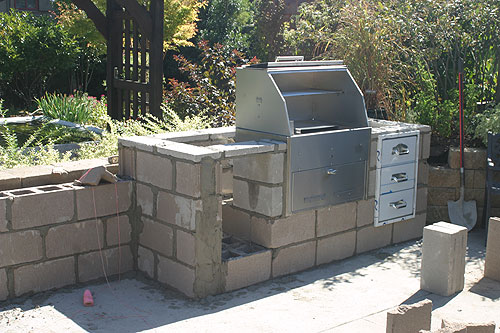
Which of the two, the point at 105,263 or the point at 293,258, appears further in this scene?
the point at 293,258

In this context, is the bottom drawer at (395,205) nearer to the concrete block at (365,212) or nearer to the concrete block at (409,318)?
the concrete block at (365,212)

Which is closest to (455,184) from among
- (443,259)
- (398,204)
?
(398,204)

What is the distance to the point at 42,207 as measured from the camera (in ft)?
19.1

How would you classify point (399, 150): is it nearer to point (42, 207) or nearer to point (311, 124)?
point (311, 124)

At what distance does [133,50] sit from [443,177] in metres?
5.46

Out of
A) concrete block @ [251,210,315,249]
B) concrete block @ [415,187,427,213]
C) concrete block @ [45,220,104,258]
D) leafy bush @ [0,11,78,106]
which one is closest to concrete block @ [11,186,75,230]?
concrete block @ [45,220,104,258]

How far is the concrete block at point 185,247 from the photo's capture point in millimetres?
5816

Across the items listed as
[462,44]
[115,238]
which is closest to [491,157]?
[462,44]

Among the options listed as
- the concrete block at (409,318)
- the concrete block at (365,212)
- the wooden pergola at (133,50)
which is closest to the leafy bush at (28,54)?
the wooden pergola at (133,50)

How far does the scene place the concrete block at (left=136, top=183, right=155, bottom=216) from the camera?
20.6ft

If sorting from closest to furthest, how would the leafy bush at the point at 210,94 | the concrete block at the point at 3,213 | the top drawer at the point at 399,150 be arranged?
the concrete block at the point at 3,213 → the top drawer at the point at 399,150 → the leafy bush at the point at 210,94

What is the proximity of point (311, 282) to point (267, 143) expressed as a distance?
4.61ft

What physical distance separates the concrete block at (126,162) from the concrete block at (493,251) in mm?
3482

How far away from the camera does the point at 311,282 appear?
640 cm
